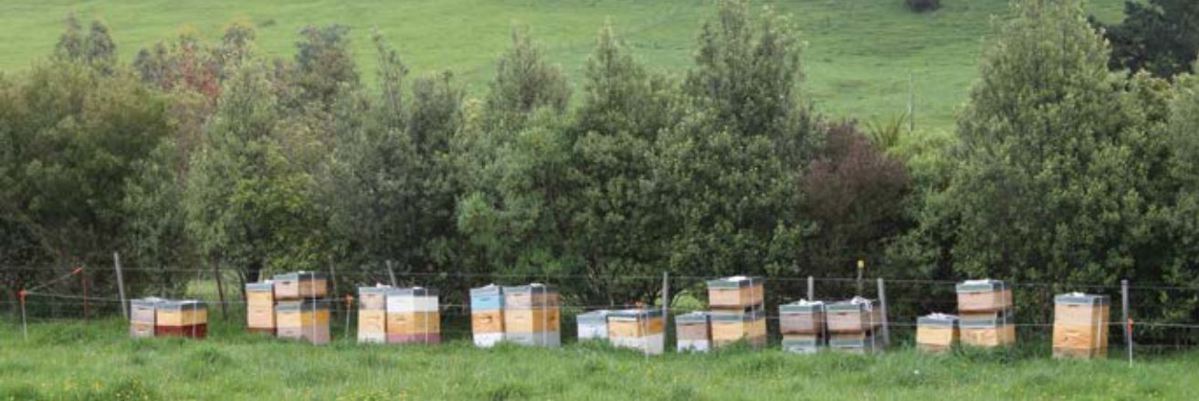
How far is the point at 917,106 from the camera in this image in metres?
72.0

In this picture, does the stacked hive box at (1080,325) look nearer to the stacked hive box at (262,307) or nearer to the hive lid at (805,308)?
the hive lid at (805,308)

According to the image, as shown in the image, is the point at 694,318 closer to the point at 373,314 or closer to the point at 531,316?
the point at 531,316

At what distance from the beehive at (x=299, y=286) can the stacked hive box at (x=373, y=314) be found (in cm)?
159

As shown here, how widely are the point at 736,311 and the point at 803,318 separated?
1.25 metres

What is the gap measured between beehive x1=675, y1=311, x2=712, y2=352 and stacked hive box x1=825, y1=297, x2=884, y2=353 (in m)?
2.06

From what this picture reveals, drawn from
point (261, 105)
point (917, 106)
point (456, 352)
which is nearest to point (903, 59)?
point (917, 106)

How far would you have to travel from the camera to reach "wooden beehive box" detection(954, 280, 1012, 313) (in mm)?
21516

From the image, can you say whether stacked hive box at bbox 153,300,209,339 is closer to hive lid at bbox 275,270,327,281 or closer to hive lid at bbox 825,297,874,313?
hive lid at bbox 275,270,327,281

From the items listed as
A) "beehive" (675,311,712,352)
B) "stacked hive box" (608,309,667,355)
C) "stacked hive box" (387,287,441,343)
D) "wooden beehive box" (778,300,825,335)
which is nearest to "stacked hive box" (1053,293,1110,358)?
"wooden beehive box" (778,300,825,335)

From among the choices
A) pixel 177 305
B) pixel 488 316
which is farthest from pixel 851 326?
pixel 177 305

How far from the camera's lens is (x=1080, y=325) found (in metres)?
20.8

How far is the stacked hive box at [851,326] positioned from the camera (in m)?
22.0

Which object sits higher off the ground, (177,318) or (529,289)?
(529,289)

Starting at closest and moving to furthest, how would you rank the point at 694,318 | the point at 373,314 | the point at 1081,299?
the point at 1081,299
the point at 694,318
the point at 373,314
